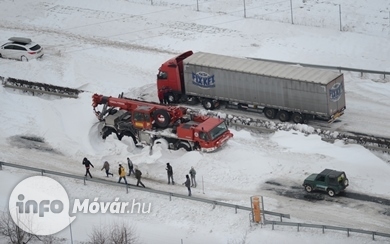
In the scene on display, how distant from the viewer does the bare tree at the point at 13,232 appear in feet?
149

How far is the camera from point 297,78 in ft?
190

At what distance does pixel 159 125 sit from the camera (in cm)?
5756

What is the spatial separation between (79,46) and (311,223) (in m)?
30.0

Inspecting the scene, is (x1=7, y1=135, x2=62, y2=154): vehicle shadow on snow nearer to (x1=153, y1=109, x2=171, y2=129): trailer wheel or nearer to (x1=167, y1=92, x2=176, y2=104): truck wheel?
(x1=153, y1=109, x2=171, y2=129): trailer wheel

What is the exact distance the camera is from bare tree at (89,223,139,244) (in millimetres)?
44906

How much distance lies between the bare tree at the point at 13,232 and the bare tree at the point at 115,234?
9.83ft

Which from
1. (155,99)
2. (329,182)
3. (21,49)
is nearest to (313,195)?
(329,182)

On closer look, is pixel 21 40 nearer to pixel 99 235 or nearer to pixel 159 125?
pixel 159 125

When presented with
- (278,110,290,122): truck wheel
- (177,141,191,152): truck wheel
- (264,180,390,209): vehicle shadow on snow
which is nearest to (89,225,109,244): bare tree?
(264,180,390,209): vehicle shadow on snow

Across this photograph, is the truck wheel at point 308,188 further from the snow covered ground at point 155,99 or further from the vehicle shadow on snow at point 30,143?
the vehicle shadow on snow at point 30,143

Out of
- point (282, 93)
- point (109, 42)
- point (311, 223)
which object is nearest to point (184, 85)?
point (282, 93)

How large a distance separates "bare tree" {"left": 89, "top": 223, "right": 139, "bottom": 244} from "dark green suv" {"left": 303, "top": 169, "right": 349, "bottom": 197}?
30.6 feet

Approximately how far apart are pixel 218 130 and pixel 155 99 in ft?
31.4

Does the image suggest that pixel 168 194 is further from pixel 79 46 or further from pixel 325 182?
pixel 79 46
